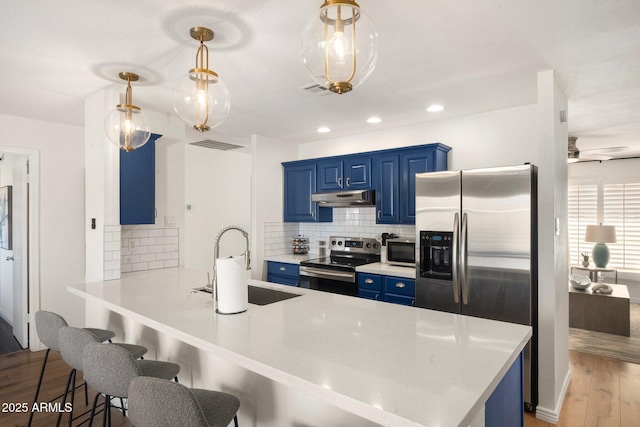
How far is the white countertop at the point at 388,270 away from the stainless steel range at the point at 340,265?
125 millimetres

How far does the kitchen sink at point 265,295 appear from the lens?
2332mm

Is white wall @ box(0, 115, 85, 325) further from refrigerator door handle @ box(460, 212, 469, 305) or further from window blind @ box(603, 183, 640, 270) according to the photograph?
window blind @ box(603, 183, 640, 270)

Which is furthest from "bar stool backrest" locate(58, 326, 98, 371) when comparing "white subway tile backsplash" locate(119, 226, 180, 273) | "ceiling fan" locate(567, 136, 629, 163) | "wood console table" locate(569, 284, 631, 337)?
"ceiling fan" locate(567, 136, 629, 163)

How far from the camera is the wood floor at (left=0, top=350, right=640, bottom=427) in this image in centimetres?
262

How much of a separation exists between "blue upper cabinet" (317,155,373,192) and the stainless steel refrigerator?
1123mm

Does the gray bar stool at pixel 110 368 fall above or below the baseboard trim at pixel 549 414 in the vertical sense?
above

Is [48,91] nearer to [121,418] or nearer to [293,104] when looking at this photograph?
[293,104]

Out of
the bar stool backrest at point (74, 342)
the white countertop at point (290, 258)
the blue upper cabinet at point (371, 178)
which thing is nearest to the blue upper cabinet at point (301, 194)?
the blue upper cabinet at point (371, 178)

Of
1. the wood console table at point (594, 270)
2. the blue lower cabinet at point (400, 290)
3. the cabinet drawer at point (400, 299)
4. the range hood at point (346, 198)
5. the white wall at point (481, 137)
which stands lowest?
the wood console table at point (594, 270)

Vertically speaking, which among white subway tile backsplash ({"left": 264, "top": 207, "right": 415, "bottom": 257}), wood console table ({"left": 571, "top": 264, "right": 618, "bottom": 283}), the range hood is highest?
the range hood

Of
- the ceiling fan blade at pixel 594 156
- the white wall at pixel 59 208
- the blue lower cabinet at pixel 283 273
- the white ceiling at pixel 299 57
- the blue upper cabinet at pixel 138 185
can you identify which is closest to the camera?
the white ceiling at pixel 299 57

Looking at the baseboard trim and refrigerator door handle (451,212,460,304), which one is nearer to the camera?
the baseboard trim

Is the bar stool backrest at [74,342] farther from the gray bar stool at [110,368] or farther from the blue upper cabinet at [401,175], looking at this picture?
the blue upper cabinet at [401,175]

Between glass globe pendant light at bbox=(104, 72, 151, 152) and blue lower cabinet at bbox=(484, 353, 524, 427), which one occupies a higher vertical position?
glass globe pendant light at bbox=(104, 72, 151, 152)
